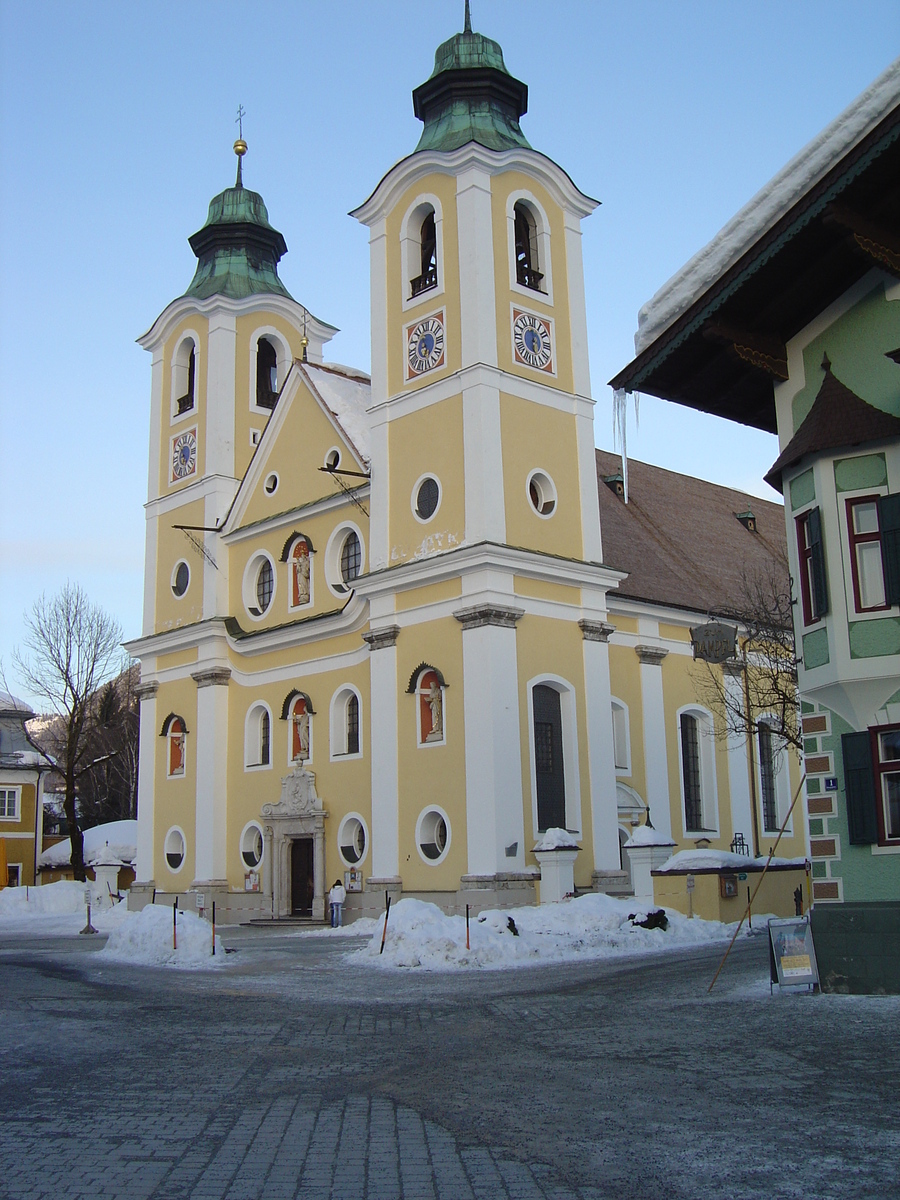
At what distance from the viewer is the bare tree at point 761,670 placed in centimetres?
2697

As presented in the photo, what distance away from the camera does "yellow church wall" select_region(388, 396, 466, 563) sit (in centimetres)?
2791

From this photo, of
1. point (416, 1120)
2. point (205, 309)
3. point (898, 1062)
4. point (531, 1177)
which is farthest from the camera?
point (205, 309)

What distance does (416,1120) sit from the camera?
762cm

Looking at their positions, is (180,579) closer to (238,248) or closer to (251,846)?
(251,846)

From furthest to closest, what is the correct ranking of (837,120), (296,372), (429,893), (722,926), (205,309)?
(205,309), (296,372), (429,893), (722,926), (837,120)

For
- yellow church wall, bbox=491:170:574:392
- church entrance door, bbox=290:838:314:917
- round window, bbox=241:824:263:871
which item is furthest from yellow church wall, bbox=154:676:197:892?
yellow church wall, bbox=491:170:574:392

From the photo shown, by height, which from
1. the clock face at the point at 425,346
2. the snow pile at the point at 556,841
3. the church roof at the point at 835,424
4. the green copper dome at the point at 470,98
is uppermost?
the green copper dome at the point at 470,98

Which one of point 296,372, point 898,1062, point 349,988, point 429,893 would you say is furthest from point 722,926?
point 296,372

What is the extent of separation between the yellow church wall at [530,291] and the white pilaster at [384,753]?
22.5ft

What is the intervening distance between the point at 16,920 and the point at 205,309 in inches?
766

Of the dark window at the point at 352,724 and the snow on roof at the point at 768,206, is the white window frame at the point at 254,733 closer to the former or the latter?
the dark window at the point at 352,724

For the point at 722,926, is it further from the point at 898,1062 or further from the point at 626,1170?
the point at 626,1170

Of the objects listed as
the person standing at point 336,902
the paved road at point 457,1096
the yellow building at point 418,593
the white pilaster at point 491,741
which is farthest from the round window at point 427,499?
the paved road at point 457,1096

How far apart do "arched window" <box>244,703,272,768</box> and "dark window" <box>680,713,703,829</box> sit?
11075mm
